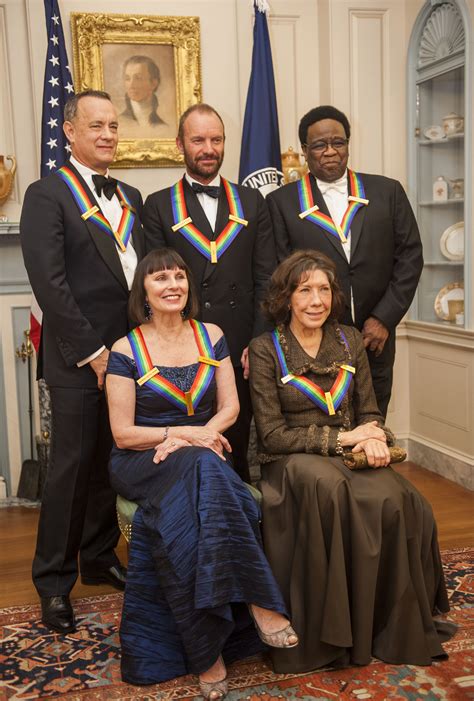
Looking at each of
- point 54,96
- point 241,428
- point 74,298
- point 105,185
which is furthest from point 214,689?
point 54,96

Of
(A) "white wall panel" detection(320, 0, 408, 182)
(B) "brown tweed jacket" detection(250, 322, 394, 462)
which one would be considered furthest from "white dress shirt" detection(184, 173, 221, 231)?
(A) "white wall panel" detection(320, 0, 408, 182)

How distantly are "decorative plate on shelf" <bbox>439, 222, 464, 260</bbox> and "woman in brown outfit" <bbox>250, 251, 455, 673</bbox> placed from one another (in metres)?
1.82

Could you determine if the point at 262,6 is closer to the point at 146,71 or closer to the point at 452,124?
the point at 146,71

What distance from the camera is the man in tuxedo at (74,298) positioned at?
261 centimetres

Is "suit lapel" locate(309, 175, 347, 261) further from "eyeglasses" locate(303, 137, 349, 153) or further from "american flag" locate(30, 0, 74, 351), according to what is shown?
"american flag" locate(30, 0, 74, 351)

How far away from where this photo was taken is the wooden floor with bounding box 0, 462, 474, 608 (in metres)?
3.08

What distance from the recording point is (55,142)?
152 inches

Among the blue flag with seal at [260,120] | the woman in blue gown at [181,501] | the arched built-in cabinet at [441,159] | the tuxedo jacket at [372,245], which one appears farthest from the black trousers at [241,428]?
the arched built-in cabinet at [441,159]

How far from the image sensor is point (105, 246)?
2.70m

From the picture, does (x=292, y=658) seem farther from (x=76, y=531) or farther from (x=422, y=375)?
(x=422, y=375)

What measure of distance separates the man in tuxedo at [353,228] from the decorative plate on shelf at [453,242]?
3.80 feet

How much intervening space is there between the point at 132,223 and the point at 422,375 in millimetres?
2372

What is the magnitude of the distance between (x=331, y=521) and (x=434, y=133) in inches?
110

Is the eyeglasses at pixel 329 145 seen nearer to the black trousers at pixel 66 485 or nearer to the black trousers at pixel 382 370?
the black trousers at pixel 382 370
